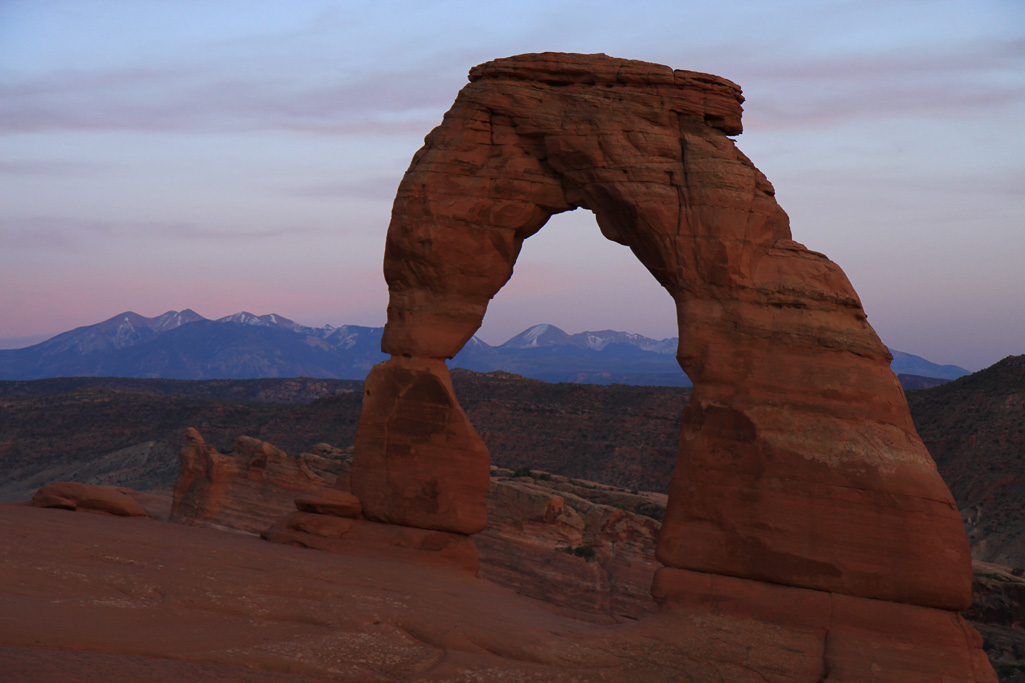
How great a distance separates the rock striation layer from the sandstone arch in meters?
0.03

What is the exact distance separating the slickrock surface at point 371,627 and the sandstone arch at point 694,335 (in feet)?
2.09

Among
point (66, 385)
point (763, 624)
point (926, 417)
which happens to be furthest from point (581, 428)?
point (66, 385)

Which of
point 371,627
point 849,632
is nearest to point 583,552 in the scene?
point 849,632

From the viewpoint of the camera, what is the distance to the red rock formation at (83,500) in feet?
58.9

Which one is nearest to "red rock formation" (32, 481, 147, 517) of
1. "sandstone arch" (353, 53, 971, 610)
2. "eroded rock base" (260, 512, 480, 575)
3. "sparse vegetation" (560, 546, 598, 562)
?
"eroded rock base" (260, 512, 480, 575)

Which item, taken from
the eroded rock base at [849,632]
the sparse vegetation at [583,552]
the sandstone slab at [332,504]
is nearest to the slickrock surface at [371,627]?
the eroded rock base at [849,632]

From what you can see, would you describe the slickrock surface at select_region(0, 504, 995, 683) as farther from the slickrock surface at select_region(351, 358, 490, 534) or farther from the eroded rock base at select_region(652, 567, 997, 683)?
the slickrock surface at select_region(351, 358, 490, 534)

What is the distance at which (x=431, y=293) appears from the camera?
18.0 metres

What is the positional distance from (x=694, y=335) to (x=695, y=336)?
0.03m

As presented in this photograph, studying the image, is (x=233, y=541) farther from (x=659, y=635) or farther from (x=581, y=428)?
(x=581, y=428)

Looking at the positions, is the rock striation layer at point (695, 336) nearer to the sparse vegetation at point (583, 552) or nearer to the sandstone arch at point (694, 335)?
the sandstone arch at point (694, 335)

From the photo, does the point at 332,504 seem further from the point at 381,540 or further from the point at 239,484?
the point at 239,484

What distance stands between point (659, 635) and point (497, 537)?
1282 centimetres

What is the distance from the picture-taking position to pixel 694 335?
14.9m
